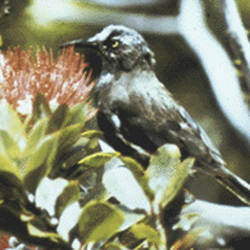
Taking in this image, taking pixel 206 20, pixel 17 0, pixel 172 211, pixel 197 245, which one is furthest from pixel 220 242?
pixel 17 0

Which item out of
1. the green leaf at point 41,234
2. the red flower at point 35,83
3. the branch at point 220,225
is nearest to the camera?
the green leaf at point 41,234

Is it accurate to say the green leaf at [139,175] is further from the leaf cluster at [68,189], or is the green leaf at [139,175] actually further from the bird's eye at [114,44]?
the bird's eye at [114,44]

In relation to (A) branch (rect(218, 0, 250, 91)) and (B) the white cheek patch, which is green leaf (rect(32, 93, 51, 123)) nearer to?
(B) the white cheek patch

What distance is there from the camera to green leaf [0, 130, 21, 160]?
0.20m

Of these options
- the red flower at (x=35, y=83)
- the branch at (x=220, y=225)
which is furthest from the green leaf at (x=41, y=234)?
the branch at (x=220, y=225)

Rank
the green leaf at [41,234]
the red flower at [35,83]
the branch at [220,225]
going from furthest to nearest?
the branch at [220,225] → the red flower at [35,83] → the green leaf at [41,234]

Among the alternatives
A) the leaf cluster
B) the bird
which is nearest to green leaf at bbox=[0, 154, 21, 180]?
the leaf cluster

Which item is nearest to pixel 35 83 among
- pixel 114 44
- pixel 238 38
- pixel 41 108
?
pixel 41 108

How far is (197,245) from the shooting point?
41 cm

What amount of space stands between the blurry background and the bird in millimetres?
20

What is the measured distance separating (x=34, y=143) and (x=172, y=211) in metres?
0.12

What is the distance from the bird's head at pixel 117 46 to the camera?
1.46ft

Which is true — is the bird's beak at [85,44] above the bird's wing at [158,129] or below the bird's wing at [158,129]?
above

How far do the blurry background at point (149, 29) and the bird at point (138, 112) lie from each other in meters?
0.02
